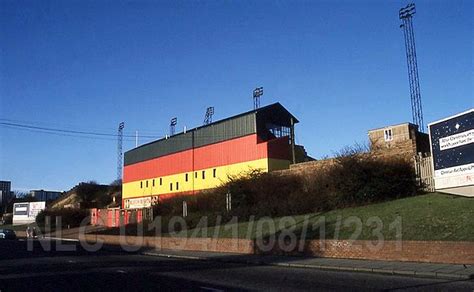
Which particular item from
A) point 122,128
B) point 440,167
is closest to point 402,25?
point 440,167

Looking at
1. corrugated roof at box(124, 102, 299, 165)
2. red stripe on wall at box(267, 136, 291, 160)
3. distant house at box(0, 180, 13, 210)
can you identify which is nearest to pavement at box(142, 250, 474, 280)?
red stripe on wall at box(267, 136, 291, 160)

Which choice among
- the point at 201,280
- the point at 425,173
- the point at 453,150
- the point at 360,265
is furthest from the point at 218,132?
the point at 201,280

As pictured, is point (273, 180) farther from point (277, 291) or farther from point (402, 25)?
point (277, 291)

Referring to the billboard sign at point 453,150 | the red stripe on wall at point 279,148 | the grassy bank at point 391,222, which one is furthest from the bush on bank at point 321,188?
the red stripe on wall at point 279,148

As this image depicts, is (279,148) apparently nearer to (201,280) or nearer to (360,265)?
(360,265)

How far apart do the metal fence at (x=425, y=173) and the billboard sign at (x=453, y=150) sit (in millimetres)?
3956

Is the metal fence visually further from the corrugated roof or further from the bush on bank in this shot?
the corrugated roof

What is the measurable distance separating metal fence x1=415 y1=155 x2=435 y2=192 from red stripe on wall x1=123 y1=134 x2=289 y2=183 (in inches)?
974

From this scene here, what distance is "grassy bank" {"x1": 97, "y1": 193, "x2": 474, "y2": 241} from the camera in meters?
18.8

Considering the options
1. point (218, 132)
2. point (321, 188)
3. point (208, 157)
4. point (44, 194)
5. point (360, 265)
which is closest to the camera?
point (360, 265)

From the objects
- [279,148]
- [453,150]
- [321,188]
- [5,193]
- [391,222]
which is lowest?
[391,222]

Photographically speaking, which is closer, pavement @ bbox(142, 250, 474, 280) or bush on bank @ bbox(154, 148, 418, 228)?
pavement @ bbox(142, 250, 474, 280)

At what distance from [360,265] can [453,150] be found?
8.50 m

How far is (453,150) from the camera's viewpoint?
23.1 metres
